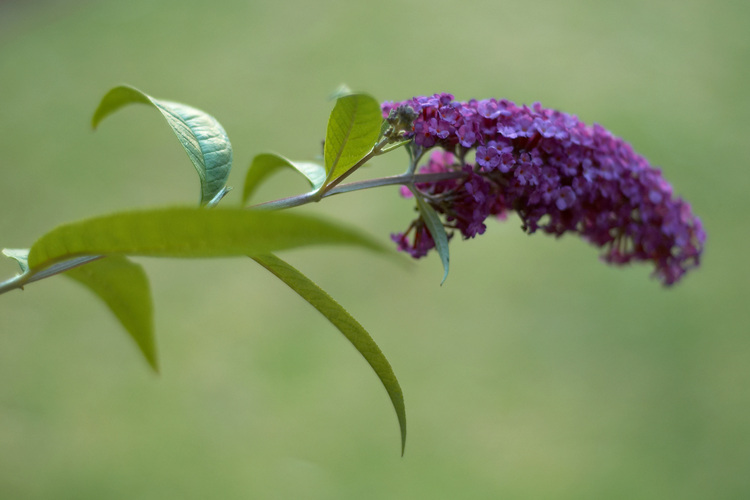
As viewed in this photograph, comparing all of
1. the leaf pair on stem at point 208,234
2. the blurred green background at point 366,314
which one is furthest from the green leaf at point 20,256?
the blurred green background at point 366,314

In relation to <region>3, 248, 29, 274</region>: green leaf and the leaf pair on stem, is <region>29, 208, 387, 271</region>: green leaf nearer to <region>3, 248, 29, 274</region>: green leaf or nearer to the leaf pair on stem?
the leaf pair on stem

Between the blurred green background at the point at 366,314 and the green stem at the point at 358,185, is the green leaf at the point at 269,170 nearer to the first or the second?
the green stem at the point at 358,185

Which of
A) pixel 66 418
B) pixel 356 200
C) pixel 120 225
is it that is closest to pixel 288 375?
pixel 66 418

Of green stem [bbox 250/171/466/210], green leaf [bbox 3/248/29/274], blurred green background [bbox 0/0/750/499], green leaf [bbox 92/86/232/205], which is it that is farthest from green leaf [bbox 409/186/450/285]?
blurred green background [bbox 0/0/750/499]

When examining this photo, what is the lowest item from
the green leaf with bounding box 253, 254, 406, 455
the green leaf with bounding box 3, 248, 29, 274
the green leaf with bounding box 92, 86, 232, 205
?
the green leaf with bounding box 3, 248, 29, 274

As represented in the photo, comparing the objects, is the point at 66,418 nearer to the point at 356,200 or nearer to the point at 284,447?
the point at 284,447
